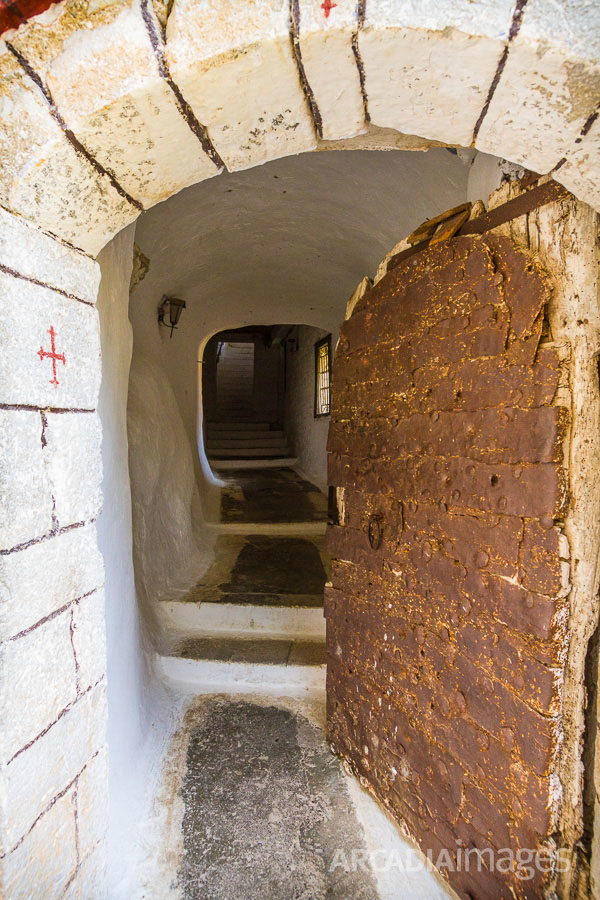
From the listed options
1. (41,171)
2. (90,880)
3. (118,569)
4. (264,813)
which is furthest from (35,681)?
(264,813)

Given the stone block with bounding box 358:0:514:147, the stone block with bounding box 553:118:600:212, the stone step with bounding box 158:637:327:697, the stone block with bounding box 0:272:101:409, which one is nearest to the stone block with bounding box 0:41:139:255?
the stone block with bounding box 0:272:101:409

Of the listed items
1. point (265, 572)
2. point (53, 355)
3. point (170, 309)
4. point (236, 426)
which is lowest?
point (265, 572)

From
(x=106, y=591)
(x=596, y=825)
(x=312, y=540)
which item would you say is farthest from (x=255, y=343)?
(x=596, y=825)

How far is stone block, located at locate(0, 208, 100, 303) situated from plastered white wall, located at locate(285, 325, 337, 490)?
14.4 feet

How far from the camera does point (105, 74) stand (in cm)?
89

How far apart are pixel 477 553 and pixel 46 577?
3.77ft

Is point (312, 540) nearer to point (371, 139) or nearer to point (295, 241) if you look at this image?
point (295, 241)

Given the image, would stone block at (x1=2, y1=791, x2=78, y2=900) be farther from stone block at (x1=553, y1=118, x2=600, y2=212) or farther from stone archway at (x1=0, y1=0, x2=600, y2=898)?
stone block at (x1=553, y1=118, x2=600, y2=212)

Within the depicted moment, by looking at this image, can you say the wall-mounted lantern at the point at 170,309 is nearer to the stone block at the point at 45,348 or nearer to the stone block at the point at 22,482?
the stone block at the point at 45,348

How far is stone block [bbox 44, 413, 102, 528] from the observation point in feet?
3.70

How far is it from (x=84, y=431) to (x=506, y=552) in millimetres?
1184

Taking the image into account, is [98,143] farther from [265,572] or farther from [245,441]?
[245,441]

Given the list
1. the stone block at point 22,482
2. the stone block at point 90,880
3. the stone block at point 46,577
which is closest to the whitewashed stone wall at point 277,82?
the stone block at point 22,482

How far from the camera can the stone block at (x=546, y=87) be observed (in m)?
0.79
